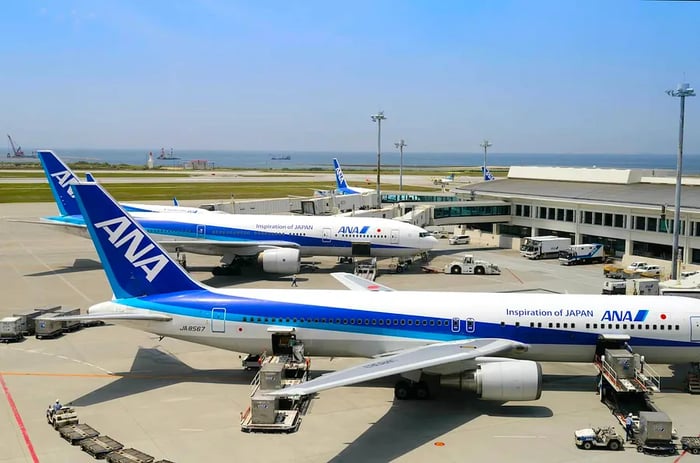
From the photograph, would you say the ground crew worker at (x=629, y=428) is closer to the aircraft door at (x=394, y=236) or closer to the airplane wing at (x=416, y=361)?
the airplane wing at (x=416, y=361)

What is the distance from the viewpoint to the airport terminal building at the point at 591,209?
54.7 metres

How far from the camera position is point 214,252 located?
5025cm

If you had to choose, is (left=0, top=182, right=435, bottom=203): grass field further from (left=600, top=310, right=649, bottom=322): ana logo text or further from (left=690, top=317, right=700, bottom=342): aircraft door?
(left=690, top=317, right=700, bottom=342): aircraft door

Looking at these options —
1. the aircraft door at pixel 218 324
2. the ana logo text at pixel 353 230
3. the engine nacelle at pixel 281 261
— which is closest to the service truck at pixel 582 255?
the ana logo text at pixel 353 230

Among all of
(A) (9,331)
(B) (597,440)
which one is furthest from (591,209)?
(A) (9,331)

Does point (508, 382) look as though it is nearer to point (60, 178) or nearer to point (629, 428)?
point (629, 428)

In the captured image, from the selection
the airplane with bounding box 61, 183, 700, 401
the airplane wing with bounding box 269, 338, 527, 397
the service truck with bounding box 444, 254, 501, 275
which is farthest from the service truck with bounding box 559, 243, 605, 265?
the airplane wing with bounding box 269, 338, 527, 397

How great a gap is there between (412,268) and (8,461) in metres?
38.5

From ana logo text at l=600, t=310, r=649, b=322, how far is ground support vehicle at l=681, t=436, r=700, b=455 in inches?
218

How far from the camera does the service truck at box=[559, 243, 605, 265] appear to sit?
56.5m

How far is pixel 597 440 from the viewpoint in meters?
19.6

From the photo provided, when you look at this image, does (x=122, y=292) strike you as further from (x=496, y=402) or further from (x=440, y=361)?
(x=496, y=402)

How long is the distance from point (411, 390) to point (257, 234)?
2882 centimetres

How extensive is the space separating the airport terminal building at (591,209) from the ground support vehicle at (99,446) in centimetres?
4735
